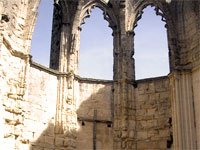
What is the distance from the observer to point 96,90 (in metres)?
13.5

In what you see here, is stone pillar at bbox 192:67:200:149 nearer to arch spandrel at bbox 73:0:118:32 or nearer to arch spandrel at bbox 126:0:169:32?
arch spandrel at bbox 126:0:169:32

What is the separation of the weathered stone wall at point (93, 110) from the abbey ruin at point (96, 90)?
3 centimetres

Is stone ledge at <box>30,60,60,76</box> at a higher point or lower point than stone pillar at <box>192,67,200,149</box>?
higher

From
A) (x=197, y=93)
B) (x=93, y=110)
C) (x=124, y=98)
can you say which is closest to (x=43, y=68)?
(x=93, y=110)

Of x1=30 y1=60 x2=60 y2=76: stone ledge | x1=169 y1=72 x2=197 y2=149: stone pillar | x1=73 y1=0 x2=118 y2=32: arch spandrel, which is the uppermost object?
x1=73 y1=0 x2=118 y2=32: arch spandrel

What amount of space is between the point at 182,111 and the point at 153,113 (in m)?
1.54

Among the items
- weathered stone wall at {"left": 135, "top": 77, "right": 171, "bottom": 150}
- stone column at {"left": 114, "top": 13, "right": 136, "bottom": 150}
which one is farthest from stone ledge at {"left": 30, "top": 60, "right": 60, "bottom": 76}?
weathered stone wall at {"left": 135, "top": 77, "right": 171, "bottom": 150}

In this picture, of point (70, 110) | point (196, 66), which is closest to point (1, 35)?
point (70, 110)

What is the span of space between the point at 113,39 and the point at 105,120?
2780 mm

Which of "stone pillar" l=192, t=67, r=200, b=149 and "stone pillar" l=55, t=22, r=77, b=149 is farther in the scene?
"stone pillar" l=55, t=22, r=77, b=149

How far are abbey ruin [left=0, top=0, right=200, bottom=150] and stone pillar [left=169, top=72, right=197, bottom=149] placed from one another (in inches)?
1.0

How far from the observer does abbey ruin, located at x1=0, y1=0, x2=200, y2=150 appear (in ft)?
37.1

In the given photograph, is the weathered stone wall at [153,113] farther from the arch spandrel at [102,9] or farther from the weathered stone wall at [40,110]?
the weathered stone wall at [40,110]

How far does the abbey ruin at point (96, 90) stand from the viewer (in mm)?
11320
